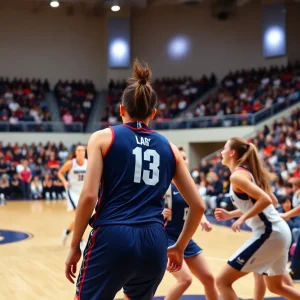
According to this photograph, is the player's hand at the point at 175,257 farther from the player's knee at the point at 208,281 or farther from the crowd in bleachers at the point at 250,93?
the crowd in bleachers at the point at 250,93

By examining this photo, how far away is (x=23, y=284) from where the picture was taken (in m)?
6.01

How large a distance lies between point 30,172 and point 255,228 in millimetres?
16576

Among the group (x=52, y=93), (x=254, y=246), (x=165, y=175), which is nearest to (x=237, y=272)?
(x=254, y=246)

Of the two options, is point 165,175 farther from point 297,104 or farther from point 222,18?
point 222,18

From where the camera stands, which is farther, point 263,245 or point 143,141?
point 263,245

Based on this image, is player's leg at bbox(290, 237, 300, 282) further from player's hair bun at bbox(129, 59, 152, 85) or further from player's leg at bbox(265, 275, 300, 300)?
player's hair bun at bbox(129, 59, 152, 85)

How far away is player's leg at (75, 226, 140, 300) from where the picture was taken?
236 centimetres

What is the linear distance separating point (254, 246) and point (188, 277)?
60cm

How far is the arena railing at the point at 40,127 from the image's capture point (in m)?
22.5

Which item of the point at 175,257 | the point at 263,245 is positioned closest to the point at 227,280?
the point at 263,245

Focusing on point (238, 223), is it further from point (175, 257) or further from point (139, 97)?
point (139, 97)

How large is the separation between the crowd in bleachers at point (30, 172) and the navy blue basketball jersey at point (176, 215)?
49.2ft

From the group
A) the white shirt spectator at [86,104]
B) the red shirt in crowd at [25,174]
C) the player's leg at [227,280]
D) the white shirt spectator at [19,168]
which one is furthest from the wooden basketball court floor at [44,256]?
the white shirt spectator at [86,104]

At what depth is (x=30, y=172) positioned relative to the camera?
19.7 metres
